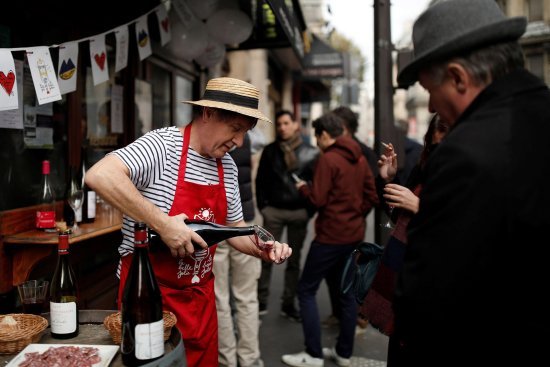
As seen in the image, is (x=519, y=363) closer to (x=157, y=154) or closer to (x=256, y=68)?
(x=157, y=154)

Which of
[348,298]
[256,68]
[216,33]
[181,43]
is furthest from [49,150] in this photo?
[256,68]

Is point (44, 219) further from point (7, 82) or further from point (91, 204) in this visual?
point (7, 82)

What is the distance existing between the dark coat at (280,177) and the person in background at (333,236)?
0.87m

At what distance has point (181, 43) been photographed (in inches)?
203

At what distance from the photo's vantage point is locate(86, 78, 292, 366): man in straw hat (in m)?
2.32

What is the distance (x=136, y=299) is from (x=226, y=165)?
1011mm

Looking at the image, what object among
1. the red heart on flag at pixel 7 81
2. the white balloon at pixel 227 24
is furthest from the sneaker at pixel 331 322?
the red heart on flag at pixel 7 81

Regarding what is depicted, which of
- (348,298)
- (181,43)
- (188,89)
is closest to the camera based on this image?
(348,298)

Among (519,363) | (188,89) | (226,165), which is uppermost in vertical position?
(188,89)

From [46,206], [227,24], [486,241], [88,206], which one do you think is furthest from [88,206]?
[486,241]

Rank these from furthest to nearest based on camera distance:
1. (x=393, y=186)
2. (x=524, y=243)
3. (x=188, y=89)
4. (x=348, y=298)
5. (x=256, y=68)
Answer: (x=256, y=68), (x=188, y=89), (x=348, y=298), (x=393, y=186), (x=524, y=243)

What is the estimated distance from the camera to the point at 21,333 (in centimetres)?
180

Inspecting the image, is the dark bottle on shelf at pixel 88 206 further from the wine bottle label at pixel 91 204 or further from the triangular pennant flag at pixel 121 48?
the triangular pennant flag at pixel 121 48

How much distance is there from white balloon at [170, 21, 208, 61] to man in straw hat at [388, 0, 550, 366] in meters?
4.04
